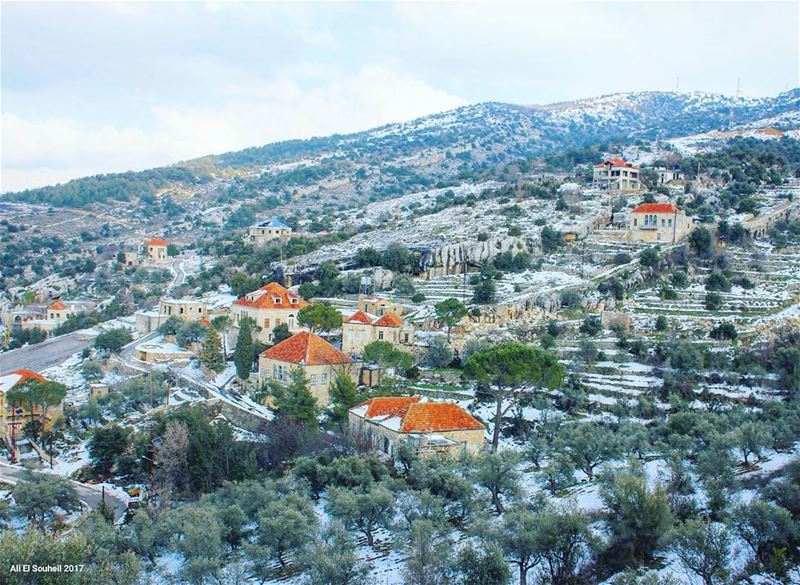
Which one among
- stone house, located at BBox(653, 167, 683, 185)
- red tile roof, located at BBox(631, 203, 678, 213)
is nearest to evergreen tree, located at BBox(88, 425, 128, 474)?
red tile roof, located at BBox(631, 203, 678, 213)

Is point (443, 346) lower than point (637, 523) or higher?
higher

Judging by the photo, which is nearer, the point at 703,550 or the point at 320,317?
the point at 703,550

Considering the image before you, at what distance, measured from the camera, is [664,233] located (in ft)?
183

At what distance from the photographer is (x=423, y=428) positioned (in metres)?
31.9

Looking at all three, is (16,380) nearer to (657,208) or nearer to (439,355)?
(439,355)

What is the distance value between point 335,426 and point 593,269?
2345 centimetres

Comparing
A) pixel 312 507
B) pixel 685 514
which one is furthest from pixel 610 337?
pixel 312 507

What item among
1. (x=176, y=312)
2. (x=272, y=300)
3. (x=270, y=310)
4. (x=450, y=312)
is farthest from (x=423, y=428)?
(x=176, y=312)

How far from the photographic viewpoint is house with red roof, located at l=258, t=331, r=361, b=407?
129 feet

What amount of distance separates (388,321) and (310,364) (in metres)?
5.58

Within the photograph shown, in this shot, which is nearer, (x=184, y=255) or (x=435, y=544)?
(x=435, y=544)

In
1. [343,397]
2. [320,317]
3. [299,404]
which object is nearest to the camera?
[299,404]

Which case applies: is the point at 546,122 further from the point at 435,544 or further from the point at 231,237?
the point at 435,544

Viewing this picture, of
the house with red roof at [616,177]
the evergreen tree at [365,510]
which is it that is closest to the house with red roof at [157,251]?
Result: the house with red roof at [616,177]
